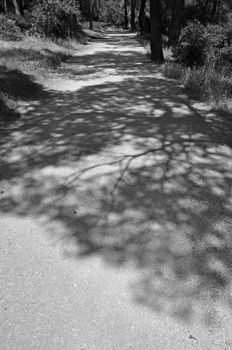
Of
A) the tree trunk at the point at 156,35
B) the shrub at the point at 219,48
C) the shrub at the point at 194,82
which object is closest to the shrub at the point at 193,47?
the shrub at the point at 219,48

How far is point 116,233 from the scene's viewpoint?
367 centimetres

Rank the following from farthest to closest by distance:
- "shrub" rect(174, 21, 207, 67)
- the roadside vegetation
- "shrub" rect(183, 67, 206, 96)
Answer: "shrub" rect(174, 21, 207, 67) < the roadside vegetation < "shrub" rect(183, 67, 206, 96)

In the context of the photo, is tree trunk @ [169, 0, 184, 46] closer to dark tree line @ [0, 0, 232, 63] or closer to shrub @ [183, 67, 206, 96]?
dark tree line @ [0, 0, 232, 63]

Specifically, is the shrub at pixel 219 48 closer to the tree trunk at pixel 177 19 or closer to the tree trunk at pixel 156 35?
the tree trunk at pixel 156 35

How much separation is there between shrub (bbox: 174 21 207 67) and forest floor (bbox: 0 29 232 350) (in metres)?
8.49

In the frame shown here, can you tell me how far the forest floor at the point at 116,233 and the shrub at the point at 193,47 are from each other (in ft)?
27.8

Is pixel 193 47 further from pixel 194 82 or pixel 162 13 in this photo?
pixel 162 13

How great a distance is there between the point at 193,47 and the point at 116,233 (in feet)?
41.7

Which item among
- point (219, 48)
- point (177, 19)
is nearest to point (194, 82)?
point (219, 48)

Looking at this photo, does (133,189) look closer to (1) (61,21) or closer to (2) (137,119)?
(2) (137,119)

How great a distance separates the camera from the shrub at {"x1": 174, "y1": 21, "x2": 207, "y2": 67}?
14500 mm

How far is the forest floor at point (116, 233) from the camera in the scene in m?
2.69

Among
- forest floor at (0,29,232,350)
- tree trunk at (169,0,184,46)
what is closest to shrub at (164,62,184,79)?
forest floor at (0,29,232,350)

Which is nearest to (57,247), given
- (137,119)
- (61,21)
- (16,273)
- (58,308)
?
(16,273)
